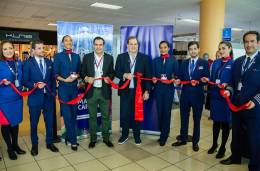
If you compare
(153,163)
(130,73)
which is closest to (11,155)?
(153,163)

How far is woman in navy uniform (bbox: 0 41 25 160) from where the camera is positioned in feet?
10.6

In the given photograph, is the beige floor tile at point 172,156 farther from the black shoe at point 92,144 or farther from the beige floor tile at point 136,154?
the black shoe at point 92,144

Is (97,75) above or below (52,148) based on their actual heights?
above

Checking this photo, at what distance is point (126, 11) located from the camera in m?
9.69

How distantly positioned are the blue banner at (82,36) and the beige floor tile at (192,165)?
5.79 feet

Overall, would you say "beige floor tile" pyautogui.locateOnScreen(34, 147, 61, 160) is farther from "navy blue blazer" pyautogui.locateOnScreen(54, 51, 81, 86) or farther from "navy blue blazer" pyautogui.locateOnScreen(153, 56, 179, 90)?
"navy blue blazer" pyautogui.locateOnScreen(153, 56, 179, 90)

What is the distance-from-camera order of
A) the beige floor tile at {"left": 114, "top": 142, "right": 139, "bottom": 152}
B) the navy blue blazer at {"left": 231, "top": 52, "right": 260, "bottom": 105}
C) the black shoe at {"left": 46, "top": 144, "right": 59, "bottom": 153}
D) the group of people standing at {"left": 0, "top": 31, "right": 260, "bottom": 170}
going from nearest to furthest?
the navy blue blazer at {"left": 231, "top": 52, "right": 260, "bottom": 105}, the group of people standing at {"left": 0, "top": 31, "right": 260, "bottom": 170}, the black shoe at {"left": 46, "top": 144, "right": 59, "bottom": 153}, the beige floor tile at {"left": 114, "top": 142, "right": 139, "bottom": 152}

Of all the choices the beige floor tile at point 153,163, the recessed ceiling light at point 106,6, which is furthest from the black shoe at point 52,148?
the recessed ceiling light at point 106,6

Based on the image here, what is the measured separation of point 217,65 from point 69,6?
6929 mm

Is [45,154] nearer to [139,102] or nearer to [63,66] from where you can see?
[63,66]

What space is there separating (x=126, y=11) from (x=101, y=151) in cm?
728

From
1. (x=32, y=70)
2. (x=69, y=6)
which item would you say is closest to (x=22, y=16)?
(x=69, y=6)

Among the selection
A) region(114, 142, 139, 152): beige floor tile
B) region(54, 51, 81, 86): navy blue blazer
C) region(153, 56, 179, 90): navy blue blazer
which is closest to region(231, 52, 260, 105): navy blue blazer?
region(153, 56, 179, 90): navy blue blazer

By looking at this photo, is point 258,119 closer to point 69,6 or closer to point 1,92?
point 1,92
